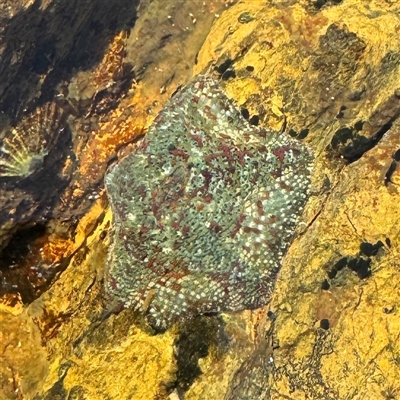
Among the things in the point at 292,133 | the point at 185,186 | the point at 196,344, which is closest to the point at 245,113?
the point at 292,133

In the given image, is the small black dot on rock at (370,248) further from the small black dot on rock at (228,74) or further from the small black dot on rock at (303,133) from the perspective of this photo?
the small black dot on rock at (228,74)

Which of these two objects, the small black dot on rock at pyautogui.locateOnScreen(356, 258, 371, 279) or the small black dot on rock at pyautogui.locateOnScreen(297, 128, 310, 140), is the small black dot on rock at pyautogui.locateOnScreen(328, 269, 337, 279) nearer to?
the small black dot on rock at pyautogui.locateOnScreen(356, 258, 371, 279)

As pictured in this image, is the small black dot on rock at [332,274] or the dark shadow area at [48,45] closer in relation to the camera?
the small black dot on rock at [332,274]

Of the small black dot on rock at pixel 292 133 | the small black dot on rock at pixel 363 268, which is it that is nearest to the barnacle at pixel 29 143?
the small black dot on rock at pixel 292 133

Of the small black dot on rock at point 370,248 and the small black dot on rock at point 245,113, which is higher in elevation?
the small black dot on rock at point 245,113

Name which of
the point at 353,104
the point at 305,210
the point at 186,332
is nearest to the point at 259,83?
the point at 353,104

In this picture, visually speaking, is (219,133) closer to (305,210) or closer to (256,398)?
(305,210)
